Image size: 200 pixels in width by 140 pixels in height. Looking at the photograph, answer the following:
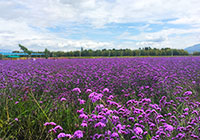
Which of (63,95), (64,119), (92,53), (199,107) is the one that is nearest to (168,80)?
(199,107)

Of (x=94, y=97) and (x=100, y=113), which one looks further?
(x=94, y=97)

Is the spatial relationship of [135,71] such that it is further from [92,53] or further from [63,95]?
[92,53]

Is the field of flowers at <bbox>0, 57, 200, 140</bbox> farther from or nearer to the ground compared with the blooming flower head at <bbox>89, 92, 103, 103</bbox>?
nearer to the ground

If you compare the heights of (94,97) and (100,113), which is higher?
(94,97)

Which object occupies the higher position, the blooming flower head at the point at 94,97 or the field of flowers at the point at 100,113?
the blooming flower head at the point at 94,97

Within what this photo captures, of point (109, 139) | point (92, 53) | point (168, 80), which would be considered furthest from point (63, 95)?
point (92, 53)

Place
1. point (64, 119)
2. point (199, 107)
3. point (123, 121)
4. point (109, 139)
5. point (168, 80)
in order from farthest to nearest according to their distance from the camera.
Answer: point (168, 80) → point (64, 119) → point (199, 107) → point (123, 121) → point (109, 139)

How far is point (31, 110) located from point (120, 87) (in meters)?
2.98

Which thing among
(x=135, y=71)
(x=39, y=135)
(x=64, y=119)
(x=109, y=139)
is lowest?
(x=39, y=135)

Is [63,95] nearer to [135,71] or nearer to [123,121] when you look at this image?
[123,121]

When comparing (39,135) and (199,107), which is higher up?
(199,107)

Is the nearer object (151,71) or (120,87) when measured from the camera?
(120,87)

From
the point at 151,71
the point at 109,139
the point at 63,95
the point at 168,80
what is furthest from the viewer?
the point at 151,71

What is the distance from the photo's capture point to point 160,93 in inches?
201
